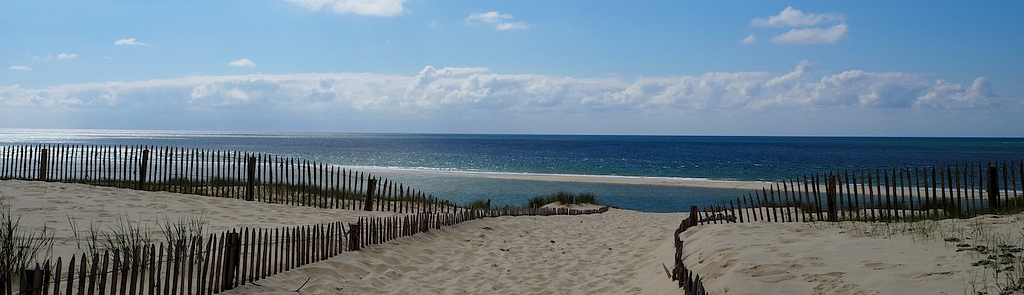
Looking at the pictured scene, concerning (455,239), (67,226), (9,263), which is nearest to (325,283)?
(9,263)

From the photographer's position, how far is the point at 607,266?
28.4 ft

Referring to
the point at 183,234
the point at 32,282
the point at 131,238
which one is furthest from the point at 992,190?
the point at 32,282

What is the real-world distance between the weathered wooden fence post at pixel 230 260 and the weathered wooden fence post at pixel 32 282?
5.84ft

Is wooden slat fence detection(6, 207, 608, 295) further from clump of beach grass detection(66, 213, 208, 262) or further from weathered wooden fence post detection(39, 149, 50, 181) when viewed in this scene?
weathered wooden fence post detection(39, 149, 50, 181)

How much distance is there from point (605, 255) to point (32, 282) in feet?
23.6

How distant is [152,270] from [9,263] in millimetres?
941

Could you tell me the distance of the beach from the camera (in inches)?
218

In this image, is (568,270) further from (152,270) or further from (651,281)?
(152,270)

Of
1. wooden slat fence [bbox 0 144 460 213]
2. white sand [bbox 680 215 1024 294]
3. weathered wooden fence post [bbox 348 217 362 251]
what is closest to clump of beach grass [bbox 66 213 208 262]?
weathered wooden fence post [bbox 348 217 362 251]

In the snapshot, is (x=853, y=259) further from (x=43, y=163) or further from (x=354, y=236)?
(x=43, y=163)

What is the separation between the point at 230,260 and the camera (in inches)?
233

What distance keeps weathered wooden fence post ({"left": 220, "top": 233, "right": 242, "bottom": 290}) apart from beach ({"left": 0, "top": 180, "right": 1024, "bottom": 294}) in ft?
0.67

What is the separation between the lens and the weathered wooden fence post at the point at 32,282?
4.05 m

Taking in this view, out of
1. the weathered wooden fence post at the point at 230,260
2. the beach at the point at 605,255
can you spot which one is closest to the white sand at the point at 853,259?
the beach at the point at 605,255
